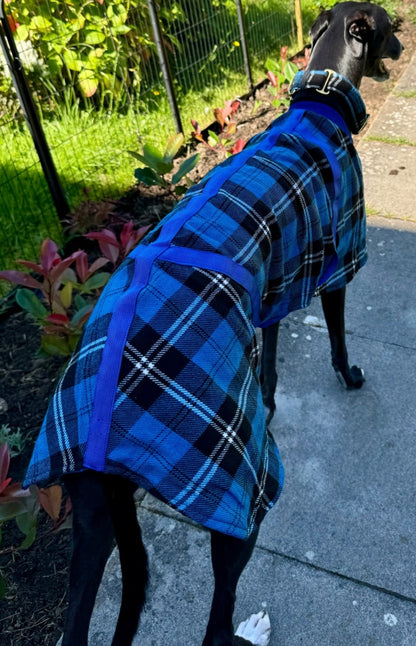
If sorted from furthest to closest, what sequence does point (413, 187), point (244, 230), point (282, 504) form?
point (413, 187) → point (282, 504) → point (244, 230)

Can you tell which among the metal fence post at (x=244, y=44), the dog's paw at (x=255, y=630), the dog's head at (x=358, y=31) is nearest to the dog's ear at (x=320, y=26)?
the dog's head at (x=358, y=31)

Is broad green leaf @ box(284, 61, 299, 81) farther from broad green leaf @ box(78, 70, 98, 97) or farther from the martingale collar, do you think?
the martingale collar

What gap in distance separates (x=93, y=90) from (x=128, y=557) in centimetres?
381

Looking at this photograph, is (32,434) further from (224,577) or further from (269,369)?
(224,577)

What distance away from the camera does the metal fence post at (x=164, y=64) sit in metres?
4.11

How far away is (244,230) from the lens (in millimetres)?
1512

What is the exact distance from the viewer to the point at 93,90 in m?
4.33

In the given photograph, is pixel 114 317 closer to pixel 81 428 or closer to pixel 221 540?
pixel 81 428

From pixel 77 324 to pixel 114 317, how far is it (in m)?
1.07

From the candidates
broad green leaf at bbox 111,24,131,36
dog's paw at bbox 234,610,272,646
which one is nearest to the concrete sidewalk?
dog's paw at bbox 234,610,272,646

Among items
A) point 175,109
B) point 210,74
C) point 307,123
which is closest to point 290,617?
point 307,123

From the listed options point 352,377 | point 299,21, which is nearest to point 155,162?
point 352,377

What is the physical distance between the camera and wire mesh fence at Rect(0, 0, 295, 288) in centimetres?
378

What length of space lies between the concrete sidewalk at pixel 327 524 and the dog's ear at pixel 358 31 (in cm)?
→ 129
